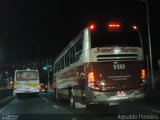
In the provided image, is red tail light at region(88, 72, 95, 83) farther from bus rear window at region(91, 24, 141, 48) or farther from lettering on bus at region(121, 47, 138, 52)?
lettering on bus at region(121, 47, 138, 52)

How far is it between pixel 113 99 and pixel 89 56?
7.05 ft

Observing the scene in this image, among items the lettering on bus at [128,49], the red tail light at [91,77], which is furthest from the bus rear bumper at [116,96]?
the lettering on bus at [128,49]

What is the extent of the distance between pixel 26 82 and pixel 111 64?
75.9 feet

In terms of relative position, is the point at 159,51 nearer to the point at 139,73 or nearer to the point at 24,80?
the point at 24,80

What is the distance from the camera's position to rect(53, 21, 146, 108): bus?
16688mm

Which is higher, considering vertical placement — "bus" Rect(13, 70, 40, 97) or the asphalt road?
"bus" Rect(13, 70, 40, 97)

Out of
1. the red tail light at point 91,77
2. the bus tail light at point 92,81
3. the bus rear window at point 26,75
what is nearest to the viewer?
the bus tail light at point 92,81

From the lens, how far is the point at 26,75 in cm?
3962

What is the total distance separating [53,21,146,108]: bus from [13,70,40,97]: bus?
21.7 metres

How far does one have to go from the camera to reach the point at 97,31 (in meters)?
17.3

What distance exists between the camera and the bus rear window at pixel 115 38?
17172mm

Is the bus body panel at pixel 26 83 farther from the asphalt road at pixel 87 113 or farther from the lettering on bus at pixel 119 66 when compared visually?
the lettering on bus at pixel 119 66

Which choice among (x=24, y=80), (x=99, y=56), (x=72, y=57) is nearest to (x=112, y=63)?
(x=99, y=56)

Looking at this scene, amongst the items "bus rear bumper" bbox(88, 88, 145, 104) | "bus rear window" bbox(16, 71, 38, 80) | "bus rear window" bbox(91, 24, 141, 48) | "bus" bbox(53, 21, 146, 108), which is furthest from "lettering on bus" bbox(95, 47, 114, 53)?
"bus rear window" bbox(16, 71, 38, 80)
